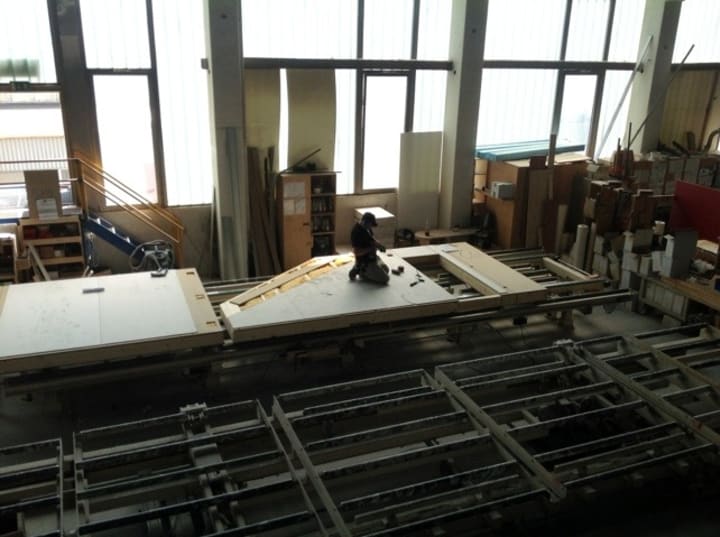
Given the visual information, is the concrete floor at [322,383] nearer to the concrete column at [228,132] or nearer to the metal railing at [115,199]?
the concrete column at [228,132]

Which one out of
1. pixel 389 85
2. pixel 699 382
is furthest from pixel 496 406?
pixel 389 85

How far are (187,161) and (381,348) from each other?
368cm

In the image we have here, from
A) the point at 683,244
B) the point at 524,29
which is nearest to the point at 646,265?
the point at 683,244

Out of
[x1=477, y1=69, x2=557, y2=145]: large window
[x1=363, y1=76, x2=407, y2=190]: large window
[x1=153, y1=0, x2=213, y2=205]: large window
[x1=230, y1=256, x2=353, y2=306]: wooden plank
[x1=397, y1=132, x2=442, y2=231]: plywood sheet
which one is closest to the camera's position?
[x1=230, y1=256, x2=353, y2=306]: wooden plank

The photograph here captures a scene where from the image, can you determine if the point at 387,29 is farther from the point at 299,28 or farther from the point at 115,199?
the point at 115,199

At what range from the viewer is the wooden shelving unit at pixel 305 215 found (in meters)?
8.00

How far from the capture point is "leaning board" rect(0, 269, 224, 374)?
4.68 metres

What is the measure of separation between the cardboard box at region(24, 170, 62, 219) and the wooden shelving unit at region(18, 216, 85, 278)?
87 mm

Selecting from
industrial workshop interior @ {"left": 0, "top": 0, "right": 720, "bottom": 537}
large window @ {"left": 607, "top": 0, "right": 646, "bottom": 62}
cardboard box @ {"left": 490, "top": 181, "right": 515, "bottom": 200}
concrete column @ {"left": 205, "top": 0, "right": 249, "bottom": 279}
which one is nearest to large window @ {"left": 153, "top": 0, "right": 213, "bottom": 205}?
industrial workshop interior @ {"left": 0, "top": 0, "right": 720, "bottom": 537}

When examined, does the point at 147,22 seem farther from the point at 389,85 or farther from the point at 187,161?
the point at 389,85

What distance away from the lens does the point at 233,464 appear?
12.6 ft

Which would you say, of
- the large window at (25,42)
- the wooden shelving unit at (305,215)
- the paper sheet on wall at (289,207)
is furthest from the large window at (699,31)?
the large window at (25,42)

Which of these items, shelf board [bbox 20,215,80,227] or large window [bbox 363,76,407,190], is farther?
large window [bbox 363,76,407,190]

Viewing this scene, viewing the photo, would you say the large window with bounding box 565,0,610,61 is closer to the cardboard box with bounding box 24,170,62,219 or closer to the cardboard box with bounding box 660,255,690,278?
the cardboard box with bounding box 660,255,690,278
